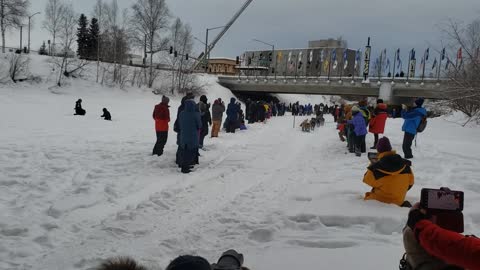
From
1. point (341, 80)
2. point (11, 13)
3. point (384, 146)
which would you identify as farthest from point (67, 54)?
point (384, 146)

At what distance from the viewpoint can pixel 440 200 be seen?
2.89 m

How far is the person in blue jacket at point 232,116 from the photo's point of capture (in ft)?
59.0

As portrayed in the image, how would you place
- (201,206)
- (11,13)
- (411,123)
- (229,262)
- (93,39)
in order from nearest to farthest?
1. (229,262)
2. (201,206)
3. (411,123)
4. (11,13)
5. (93,39)

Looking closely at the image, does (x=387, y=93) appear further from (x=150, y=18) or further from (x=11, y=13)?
(x=11, y=13)

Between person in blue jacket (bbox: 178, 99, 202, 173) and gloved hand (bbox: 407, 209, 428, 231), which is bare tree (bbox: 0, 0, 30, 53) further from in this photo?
gloved hand (bbox: 407, 209, 428, 231)

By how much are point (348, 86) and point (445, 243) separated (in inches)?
1847

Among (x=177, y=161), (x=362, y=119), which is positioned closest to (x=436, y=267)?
(x=177, y=161)

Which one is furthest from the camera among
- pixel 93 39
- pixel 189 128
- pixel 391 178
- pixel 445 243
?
pixel 93 39

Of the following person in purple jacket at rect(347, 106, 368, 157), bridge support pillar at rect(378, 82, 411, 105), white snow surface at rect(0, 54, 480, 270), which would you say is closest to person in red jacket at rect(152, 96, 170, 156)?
white snow surface at rect(0, 54, 480, 270)

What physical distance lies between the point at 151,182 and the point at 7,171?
9.31 ft

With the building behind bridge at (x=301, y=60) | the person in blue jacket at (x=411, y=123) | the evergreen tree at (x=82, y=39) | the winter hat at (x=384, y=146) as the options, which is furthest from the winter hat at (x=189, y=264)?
the building behind bridge at (x=301, y=60)

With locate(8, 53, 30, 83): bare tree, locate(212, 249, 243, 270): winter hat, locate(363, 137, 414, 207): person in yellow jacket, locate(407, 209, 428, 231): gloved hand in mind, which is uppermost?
locate(8, 53, 30, 83): bare tree

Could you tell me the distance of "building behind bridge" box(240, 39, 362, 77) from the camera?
78.7 metres

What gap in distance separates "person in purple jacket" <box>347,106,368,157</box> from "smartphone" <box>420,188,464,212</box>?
8.75 m
